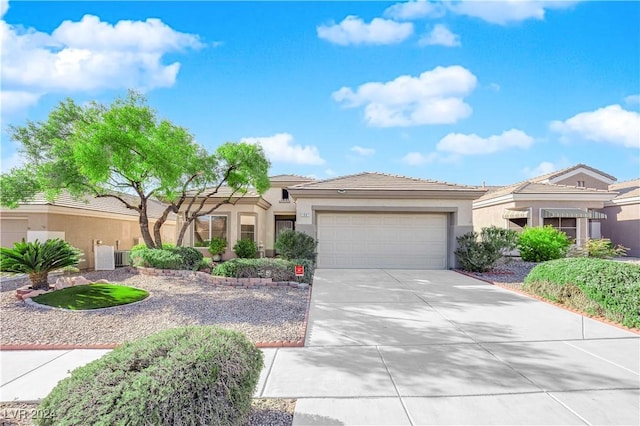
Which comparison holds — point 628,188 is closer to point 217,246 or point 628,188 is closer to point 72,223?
point 217,246

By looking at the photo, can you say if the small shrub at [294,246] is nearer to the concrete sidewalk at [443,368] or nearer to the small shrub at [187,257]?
the small shrub at [187,257]

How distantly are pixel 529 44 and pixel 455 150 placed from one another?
11.5 metres

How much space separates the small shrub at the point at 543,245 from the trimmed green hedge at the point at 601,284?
675cm

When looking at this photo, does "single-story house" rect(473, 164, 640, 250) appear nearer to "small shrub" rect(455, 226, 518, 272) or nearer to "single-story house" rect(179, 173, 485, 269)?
"single-story house" rect(179, 173, 485, 269)

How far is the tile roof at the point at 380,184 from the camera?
13836 mm

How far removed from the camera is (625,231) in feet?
70.8

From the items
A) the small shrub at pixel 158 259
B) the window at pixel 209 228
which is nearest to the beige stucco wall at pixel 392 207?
the small shrub at pixel 158 259

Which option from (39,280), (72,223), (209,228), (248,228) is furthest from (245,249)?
(39,280)

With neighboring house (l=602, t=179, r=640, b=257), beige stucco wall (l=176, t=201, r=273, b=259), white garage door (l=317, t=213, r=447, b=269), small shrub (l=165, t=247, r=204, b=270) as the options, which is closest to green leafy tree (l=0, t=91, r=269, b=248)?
small shrub (l=165, t=247, r=204, b=270)

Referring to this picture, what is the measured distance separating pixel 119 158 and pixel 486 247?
1346 cm

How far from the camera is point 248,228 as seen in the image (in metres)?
18.1

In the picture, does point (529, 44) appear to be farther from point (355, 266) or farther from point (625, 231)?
point (625, 231)

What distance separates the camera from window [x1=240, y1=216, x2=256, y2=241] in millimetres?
17922

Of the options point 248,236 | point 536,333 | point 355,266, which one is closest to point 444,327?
point 536,333
